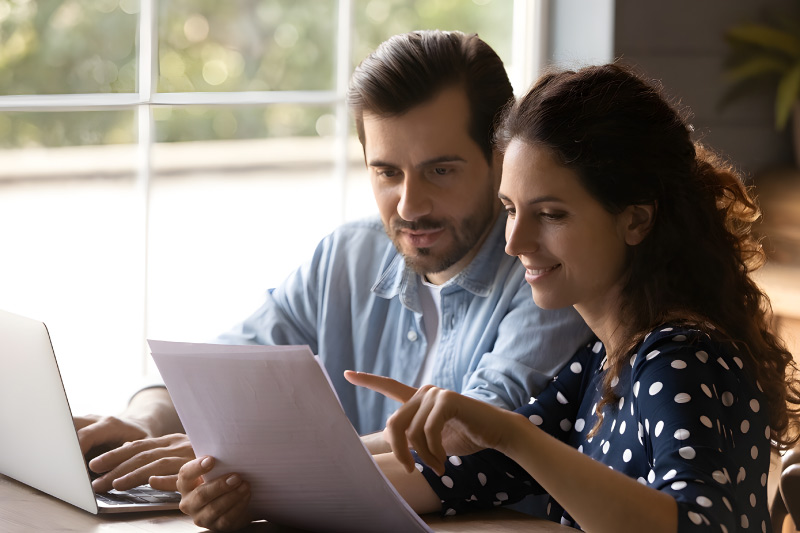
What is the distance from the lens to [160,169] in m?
2.31

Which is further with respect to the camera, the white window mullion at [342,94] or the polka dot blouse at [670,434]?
the white window mullion at [342,94]

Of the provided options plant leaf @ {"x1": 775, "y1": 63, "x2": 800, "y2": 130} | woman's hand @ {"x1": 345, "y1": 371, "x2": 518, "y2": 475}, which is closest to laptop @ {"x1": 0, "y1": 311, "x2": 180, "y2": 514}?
woman's hand @ {"x1": 345, "y1": 371, "x2": 518, "y2": 475}

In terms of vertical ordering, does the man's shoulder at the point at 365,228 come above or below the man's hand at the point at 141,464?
above

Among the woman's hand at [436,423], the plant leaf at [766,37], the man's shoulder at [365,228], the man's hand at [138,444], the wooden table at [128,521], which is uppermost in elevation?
the plant leaf at [766,37]

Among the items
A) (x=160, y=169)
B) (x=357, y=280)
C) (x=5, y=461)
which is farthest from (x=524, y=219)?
(x=160, y=169)

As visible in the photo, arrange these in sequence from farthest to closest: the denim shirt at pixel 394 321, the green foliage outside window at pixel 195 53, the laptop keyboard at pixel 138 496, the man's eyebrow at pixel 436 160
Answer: the green foliage outside window at pixel 195 53, the man's eyebrow at pixel 436 160, the denim shirt at pixel 394 321, the laptop keyboard at pixel 138 496

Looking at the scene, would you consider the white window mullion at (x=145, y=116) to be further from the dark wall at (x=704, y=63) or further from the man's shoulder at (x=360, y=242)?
the dark wall at (x=704, y=63)

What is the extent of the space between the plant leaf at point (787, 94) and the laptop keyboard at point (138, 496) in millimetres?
2556

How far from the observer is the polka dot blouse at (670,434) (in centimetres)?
103

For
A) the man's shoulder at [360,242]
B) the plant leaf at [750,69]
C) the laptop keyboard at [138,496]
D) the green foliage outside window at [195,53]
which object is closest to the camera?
the laptop keyboard at [138,496]

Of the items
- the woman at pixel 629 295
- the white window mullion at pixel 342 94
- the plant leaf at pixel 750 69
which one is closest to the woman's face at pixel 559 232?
the woman at pixel 629 295

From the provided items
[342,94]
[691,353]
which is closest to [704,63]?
[342,94]

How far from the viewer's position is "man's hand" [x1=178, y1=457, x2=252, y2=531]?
115 centimetres

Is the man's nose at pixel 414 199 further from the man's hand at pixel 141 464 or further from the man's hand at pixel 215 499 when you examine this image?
the man's hand at pixel 215 499
